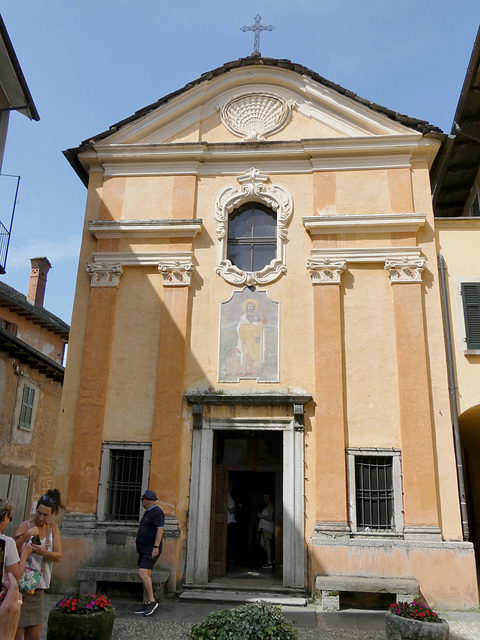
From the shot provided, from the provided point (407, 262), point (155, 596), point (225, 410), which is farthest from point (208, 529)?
point (407, 262)

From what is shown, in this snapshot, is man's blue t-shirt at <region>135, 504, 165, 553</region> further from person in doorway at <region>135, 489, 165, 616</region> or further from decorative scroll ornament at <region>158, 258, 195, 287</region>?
decorative scroll ornament at <region>158, 258, 195, 287</region>

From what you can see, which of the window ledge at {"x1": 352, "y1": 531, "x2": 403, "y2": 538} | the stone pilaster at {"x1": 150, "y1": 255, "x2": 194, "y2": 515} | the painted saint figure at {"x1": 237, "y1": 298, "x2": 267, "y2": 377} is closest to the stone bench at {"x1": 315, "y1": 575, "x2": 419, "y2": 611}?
the window ledge at {"x1": 352, "y1": 531, "x2": 403, "y2": 538}

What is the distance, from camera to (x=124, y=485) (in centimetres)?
1093

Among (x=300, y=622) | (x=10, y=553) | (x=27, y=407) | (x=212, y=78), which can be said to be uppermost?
(x=212, y=78)

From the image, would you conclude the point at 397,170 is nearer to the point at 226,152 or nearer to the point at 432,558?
the point at 226,152

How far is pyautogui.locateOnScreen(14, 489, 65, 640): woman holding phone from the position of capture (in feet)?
18.1

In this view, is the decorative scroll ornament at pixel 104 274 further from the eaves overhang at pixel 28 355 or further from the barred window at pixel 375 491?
the barred window at pixel 375 491

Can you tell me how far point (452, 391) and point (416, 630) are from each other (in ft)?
15.8

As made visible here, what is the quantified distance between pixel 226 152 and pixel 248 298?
131 inches

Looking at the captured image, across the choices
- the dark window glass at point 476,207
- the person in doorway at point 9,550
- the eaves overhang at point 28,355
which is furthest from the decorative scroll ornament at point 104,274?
the dark window glass at point 476,207

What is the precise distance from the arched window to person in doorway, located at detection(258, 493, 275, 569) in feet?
16.2

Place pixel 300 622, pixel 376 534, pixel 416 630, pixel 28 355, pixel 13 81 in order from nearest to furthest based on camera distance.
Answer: pixel 416 630, pixel 300 622, pixel 376 534, pixel 13 81, pixel 28 355

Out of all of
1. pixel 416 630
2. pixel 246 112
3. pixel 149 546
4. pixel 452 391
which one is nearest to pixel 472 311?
pixel 452 391

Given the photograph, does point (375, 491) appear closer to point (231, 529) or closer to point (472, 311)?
point (472, 311)
